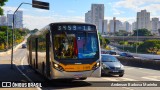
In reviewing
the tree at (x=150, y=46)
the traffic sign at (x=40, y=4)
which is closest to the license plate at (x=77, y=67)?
the traffic sign at (x=40, y=4)

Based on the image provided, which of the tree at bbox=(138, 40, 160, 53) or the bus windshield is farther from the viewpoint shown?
the tree at bbox=(138, 40, 160, 53)

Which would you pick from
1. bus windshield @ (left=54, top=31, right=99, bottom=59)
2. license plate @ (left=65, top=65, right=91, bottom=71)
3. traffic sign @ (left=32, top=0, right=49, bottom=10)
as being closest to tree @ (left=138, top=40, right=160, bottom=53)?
traffic sign @ (left=32, top=0, right=49, bottom=10)

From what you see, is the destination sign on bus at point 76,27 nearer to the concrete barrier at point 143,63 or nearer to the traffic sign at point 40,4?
the traffic sign at point 40,4

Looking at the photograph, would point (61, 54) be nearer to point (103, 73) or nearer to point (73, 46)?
point (73, 46)

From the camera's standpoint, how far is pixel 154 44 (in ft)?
423

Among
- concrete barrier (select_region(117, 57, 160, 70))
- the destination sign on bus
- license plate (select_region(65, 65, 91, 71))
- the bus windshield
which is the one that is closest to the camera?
license plate (select_region(65, 65, 91, 71))

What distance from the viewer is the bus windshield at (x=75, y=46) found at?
18391 millimetres

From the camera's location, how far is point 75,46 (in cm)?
1841

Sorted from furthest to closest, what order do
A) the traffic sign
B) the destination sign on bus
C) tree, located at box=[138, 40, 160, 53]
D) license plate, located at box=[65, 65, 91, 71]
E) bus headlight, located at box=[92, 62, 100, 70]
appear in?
tree, located at box=[138, 40, 160, 53]
the traffic sign
the destination sign on bus
bus headlight, located at box=[92, 62, 100, 70]
license plate, located at box=[65, 65, 91, 71]

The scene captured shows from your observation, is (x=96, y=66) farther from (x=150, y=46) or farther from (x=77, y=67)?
(x=150, y=46)

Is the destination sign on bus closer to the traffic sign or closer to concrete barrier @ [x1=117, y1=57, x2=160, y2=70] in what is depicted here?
the traffic sign

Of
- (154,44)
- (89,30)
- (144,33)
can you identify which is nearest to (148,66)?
(89,30)

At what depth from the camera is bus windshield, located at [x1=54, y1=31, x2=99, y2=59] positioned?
18.4m

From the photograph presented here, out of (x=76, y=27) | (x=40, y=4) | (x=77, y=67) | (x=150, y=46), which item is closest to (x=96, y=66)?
(x=77, y=67)
